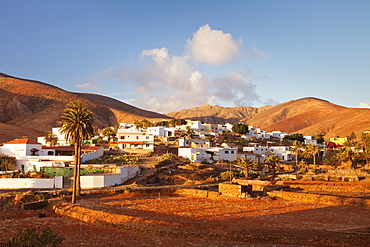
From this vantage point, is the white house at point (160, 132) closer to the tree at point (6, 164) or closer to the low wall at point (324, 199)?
the tree at point (6, 164)

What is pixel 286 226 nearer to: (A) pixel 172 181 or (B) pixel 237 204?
(B) pixel 237 204

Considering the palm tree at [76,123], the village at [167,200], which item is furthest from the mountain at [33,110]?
the palm tree at [76,123]

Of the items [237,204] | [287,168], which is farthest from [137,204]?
[287,168]

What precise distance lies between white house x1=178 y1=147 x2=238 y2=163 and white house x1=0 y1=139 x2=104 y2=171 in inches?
605

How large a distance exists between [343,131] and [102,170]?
4482 inches

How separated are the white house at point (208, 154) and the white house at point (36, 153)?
1536 centimetres

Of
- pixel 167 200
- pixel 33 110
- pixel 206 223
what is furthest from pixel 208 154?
pixel 33 110

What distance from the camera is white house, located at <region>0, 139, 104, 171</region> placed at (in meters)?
43.1

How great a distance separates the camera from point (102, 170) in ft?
131

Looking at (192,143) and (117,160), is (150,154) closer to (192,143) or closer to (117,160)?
(117,160)

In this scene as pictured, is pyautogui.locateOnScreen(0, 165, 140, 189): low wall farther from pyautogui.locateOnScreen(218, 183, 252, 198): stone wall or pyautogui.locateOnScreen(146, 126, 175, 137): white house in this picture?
pyautogui.locateOnScreen(146, 126, 175, 137): white house

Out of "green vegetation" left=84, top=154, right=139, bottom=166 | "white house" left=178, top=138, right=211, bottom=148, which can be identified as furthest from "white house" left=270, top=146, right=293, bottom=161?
"green vegetation" left=84, top=154, right=139, bottom=166

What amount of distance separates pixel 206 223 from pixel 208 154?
39439 millimetres

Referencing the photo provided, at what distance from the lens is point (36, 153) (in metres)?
49.8
